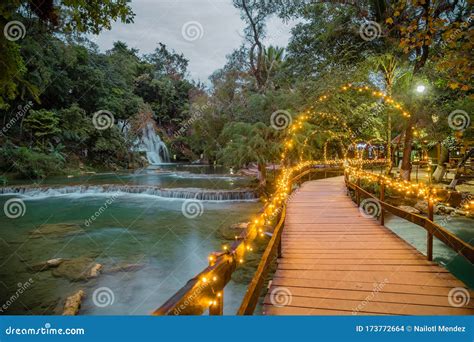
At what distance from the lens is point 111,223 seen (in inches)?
534

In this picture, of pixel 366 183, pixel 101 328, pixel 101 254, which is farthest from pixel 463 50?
pixel 366 183

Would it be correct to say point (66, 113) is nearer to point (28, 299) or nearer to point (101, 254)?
point (101, 254)

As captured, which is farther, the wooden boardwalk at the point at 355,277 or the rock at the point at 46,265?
the rock at the point at 46,265

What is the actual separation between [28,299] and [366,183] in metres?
14.9

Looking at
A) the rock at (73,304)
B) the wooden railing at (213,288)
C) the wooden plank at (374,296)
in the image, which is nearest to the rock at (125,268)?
the rock at (73,304)

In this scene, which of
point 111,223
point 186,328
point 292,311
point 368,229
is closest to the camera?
point 186,328

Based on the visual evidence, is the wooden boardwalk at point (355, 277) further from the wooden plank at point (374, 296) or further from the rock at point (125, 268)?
the rock at point (125, 268)

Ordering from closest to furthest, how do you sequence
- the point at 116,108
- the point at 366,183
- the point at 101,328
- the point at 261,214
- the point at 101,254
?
the point at 101,328 → the point at 261,214 → the point at 101,254 → the point at 366,183 → the point at 116,108

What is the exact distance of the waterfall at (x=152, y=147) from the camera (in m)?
43.4

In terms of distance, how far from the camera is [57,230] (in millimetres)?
12047

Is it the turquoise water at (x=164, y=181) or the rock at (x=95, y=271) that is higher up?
the turquoise water at (x=164, y=181)

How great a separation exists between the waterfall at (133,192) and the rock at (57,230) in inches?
272

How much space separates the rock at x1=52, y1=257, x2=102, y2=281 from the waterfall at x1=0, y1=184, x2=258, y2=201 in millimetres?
9740

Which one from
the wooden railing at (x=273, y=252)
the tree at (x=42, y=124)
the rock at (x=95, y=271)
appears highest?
the tree at (x=42, y=124)
